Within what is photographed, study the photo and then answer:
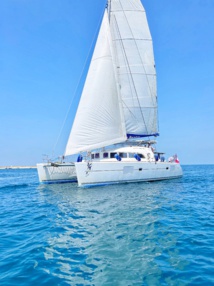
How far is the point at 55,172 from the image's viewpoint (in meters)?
22.4

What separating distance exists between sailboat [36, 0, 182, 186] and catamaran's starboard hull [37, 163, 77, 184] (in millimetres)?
786

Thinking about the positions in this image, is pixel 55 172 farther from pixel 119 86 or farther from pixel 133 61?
pixel 133 61

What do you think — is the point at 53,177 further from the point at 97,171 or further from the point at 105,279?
the point at 105,279

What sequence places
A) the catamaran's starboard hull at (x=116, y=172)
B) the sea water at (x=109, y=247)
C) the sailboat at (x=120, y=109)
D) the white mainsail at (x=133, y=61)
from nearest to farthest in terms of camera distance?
the sea water at (x=109, y=247)
the catamaran's starboard hull at (x=116, y=172)
the sailboat at (x=120, y=109)
the white mainsail at (x=133, y=61)

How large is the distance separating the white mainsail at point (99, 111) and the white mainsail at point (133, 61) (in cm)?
383

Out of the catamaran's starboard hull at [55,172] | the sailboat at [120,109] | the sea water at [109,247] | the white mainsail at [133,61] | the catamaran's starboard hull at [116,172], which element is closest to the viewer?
the sea water at [109,247]

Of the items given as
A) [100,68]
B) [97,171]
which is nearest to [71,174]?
[97,171]

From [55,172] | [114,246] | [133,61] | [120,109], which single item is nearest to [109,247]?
[114,246]

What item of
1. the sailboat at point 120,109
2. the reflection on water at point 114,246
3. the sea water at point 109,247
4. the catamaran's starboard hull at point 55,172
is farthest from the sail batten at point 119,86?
the reflection on water at point 114,246

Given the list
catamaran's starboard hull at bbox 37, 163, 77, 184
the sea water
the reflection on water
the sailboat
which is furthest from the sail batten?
the reflection on water

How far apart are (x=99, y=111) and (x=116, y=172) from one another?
18.0 ft

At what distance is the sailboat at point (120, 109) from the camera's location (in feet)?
63.7

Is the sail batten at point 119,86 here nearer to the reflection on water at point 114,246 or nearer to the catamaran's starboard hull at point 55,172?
the catamaran's starboard hull at point 55,172

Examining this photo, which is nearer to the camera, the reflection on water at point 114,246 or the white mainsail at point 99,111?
the reflection on water at point 114,246
